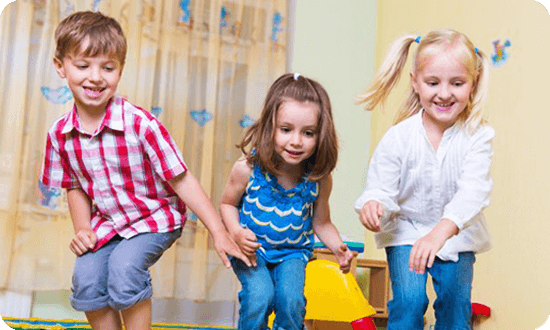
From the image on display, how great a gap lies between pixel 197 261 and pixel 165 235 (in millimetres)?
1336

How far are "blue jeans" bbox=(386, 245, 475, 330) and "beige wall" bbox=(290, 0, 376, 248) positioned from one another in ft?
5.81

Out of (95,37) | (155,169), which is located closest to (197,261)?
(155,169)

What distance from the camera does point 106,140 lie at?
177 centimetres

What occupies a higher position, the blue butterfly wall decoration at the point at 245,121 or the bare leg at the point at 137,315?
the blue butterfly wall decoration at the point at 245,121

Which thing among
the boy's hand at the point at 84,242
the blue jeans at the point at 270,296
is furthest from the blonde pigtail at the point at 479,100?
the boy's hand at the point at 84,242

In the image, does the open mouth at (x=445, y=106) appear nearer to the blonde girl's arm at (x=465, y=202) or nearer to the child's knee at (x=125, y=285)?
the blonde girl's arm at (x=465, y=202)

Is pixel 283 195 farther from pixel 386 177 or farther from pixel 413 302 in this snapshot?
pixel 413 302

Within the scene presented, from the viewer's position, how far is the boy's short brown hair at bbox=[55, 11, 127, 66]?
1731 millimetres

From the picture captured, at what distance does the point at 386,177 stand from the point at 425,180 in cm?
10

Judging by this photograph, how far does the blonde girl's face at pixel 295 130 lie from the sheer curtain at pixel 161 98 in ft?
4.91

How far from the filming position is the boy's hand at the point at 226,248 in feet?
5.37

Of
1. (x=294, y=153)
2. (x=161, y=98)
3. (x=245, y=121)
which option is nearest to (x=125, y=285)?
(x=294, y=153)

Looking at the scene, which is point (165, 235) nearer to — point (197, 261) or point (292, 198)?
point (292, 198)

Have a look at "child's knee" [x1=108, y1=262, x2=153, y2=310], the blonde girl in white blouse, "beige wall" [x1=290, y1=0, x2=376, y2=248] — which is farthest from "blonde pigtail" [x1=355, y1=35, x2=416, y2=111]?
"beige wall" [x1=290, y1=0, x2=376, y2=248]
